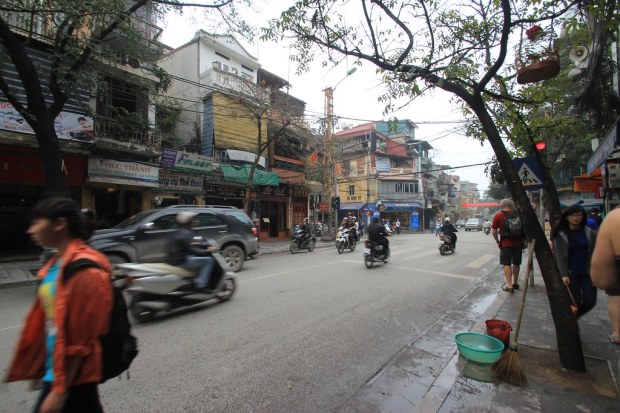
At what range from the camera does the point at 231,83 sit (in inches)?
734

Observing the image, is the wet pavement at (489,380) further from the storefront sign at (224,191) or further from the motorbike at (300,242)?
the storefront sign at (224,191)

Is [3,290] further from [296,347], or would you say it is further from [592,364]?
[592,364]

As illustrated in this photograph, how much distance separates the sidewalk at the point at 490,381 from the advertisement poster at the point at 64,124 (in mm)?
12873

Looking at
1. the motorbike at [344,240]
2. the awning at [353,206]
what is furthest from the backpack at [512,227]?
the awning at [353,206]

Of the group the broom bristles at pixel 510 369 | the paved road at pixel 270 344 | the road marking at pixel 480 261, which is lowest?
the road marking at pixel 480 261

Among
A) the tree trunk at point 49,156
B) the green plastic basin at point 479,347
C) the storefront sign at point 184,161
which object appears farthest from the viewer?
the storefront sign at point 184,161

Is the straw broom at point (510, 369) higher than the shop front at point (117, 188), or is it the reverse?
the shop front at point (117, 188)

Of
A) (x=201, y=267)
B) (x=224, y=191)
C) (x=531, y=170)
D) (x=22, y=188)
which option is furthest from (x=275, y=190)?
(x=531, y=170)

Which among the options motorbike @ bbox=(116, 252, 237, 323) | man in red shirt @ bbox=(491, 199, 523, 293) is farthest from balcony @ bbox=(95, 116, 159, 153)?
man in red shirt @ bbox=(491, 199, 523, 293)

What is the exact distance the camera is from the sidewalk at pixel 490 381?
9.04 feet

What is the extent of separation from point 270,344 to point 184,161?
13151mm

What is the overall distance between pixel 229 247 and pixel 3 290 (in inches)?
206

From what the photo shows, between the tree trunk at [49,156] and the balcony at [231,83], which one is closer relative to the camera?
the tree trunk at [49,156]

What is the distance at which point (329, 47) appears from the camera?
5074mm
